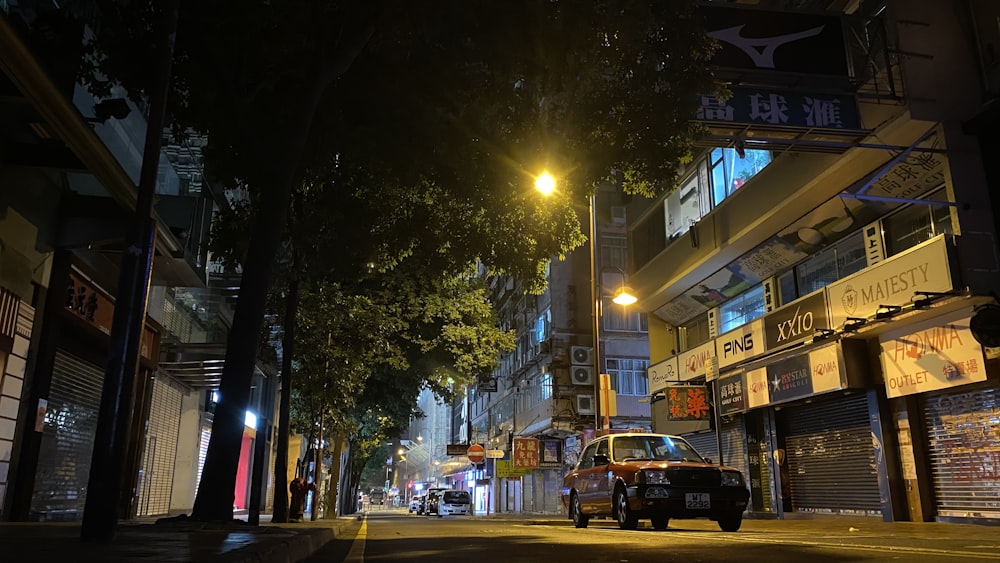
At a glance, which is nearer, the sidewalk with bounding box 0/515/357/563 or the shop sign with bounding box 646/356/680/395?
the sidewalk with bounding box 0/515/357/563

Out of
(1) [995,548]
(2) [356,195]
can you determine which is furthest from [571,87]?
(1) [995,548]

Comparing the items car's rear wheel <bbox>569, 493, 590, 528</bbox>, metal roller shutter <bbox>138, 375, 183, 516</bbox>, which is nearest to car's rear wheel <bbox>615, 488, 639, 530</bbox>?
car's rear wheel <bbox>569, 493, 590, 528</bbox>

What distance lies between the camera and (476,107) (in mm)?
10852

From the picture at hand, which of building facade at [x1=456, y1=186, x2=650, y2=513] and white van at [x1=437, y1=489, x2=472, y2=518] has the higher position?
building facade at [x1=456, y1=186, x2=650, y2=513]

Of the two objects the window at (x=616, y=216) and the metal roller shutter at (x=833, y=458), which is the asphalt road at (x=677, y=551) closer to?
the metal roller shutter at (x=833, y=458)

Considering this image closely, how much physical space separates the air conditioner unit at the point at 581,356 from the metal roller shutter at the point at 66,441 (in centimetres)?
2458

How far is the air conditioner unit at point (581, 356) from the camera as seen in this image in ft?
116

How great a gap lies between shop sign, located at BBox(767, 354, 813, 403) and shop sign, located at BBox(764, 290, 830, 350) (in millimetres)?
465

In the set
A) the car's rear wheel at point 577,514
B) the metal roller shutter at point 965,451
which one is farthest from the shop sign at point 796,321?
the car's rear wheel at point 577,514

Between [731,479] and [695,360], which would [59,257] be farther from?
[695,360]

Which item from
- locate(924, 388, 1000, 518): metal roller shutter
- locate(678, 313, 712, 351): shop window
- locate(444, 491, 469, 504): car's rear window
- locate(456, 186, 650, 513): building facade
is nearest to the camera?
locate(924, 388, 1000, 518): metal roller shutter

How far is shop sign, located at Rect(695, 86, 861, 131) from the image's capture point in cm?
1279

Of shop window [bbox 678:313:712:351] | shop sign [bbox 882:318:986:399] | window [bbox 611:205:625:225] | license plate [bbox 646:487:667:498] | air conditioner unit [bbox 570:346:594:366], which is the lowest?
license plate [bbox 646:487:667:498]

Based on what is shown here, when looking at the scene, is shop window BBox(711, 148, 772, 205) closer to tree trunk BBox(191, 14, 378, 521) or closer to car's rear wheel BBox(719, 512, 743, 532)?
car's rear wheel BBox(719, 512, 743, 532)
